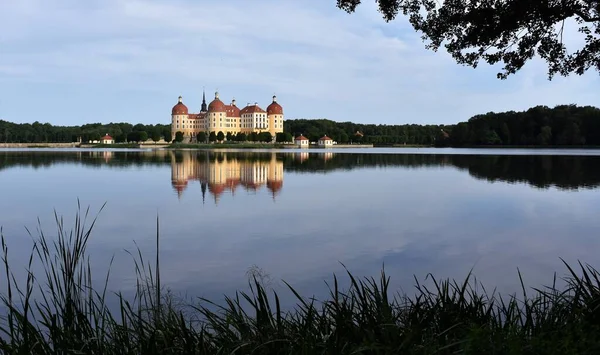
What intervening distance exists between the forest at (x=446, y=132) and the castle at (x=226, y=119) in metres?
4.59

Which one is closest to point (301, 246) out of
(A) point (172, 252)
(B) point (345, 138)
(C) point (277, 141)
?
(A) point (172, 252)

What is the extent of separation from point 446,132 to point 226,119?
46043mm

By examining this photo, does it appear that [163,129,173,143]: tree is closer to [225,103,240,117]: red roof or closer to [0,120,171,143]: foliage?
[0,120,171,143]: foliage

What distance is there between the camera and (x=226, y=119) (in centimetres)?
11606

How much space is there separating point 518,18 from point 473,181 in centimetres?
1633

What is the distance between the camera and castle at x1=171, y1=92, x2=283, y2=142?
11444cm

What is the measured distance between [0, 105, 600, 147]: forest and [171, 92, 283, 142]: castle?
4594 mm

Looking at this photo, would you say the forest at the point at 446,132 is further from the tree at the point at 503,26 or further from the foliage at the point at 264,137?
the tree at the point at 503,26

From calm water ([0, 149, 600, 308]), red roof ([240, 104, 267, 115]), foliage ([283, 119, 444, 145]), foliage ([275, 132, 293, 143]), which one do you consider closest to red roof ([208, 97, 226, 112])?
red roof ([240, 104, 267, 115])

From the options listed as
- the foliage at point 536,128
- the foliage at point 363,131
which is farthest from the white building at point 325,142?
the foliage at point 536,128

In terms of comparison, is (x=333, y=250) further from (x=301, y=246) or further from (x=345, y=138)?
(x=345, y=138)

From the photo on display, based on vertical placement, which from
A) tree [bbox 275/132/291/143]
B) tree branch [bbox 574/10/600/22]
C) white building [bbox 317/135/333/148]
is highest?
tree branch [bbox 574/10/600/22]

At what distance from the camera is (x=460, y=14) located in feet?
19.4

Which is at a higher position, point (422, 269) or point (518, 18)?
point (518, 18)
